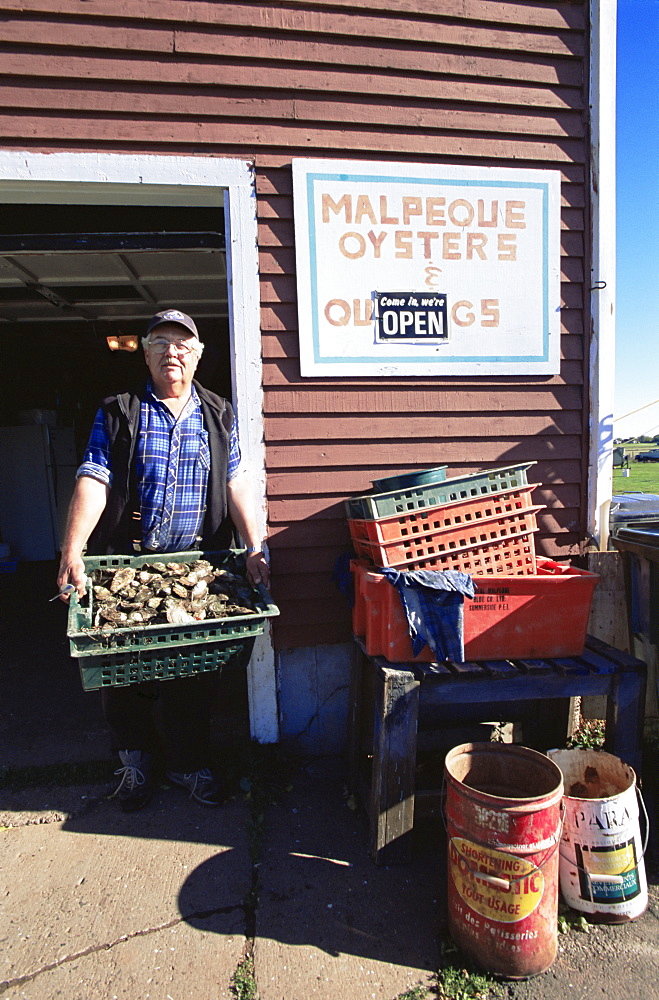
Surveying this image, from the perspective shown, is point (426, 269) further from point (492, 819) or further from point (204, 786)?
point (204, 786)

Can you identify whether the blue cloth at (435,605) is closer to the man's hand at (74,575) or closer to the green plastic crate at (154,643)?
the green plastic crate at (154,643)

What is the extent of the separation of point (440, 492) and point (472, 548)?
299mm

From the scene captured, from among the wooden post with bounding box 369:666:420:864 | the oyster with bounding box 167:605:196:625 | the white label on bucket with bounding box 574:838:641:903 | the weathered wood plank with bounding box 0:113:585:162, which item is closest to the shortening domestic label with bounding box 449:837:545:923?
the white label on bucket with bounding box 574:838:641:903

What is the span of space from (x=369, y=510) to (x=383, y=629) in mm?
536

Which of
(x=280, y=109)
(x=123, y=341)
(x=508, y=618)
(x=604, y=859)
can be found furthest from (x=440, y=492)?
(x=123, y=341)

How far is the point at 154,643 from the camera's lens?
2367mm

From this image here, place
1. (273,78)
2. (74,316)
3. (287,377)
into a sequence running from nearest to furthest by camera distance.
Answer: (273,78), (287,377), (74,316)

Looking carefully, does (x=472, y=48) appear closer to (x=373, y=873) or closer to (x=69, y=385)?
(x=373, y=873)

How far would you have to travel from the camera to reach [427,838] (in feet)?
9.11

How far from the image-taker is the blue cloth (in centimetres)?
254

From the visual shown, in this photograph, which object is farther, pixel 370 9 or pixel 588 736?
pixel 588 736

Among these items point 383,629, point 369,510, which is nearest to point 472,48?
point 369,510

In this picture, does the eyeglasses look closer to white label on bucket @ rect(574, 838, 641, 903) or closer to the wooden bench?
the wooden bench

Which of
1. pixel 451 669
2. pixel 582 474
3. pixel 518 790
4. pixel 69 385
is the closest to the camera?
pixel 518 790
